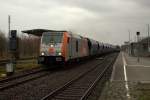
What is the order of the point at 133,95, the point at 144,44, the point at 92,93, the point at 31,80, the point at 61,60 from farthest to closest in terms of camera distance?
the point at 144,44
the point at 61,60
the point at 31,80
the point at 92,93
the point at 133,95

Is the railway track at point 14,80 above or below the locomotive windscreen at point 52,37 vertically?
below

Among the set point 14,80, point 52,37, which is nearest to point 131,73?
point 52,37

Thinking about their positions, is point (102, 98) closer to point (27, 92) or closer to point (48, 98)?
point (48, 98)

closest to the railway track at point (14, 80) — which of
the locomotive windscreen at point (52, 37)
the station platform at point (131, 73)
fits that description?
the station platform at point (131, 73)

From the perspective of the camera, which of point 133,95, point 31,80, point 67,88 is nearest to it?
point 133,95

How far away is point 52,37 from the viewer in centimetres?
2697

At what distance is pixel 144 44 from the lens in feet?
255

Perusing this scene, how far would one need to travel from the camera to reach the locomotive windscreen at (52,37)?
87.7 ft

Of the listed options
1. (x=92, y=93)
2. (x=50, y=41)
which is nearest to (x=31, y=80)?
(x=92, y=93)

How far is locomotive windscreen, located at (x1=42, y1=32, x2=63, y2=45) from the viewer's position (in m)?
26.7

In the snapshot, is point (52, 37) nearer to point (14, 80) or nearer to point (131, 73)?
point (131, 73)

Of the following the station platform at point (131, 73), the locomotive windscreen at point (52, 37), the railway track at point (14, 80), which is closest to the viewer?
the railway track at point (14, 80)

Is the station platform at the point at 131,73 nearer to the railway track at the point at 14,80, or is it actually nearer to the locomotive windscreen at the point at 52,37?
the railway track at the point at 14,80

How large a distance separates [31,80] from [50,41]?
28.9 ft
